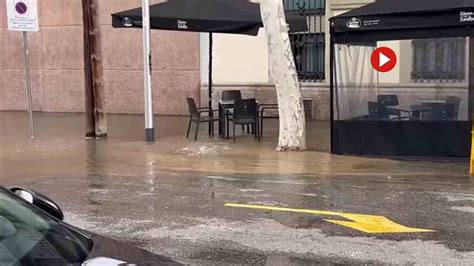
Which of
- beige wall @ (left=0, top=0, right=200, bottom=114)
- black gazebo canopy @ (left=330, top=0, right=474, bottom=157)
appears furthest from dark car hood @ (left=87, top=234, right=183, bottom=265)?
beige wall @ (left=0, top=0, right=200, bottom=114)

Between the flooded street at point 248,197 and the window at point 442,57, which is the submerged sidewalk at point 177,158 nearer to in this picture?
the flooded street at point 248,197

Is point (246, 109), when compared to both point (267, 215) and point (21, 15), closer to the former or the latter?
point (21, 15)

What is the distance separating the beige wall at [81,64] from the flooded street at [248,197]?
5.20m

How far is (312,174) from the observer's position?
9789 mm

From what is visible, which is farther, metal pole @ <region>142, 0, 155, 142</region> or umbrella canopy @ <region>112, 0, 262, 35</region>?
metal pole @ <region>142, 0, 155, 142</region>

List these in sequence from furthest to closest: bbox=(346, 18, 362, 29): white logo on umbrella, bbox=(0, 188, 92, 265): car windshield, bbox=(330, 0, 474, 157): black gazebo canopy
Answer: bbox=(346, 18, 362, 29): white logo on umbrella
bbox=(330, 0, 474, 157): black gazebo canopy
bbox=(0, 188, 92, 265): car windshield

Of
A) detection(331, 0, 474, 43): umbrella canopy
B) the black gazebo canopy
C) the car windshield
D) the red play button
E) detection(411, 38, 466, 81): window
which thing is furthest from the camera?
the red play button

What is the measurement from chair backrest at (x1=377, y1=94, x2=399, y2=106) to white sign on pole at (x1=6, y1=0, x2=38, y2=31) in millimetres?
7502

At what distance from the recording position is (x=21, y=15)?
1357 cm

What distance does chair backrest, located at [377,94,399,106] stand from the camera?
37.1 ft

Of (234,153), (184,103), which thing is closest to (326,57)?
(184,103)

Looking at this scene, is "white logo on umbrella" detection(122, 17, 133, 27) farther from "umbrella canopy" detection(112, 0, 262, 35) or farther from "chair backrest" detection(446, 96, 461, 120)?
"chair backrest" detection(446, 96, 461, 120)

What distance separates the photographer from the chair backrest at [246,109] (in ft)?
43.5

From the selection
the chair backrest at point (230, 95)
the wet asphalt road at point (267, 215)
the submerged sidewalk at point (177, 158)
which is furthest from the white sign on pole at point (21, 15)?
the wet asphalt road at point (267, 215)
